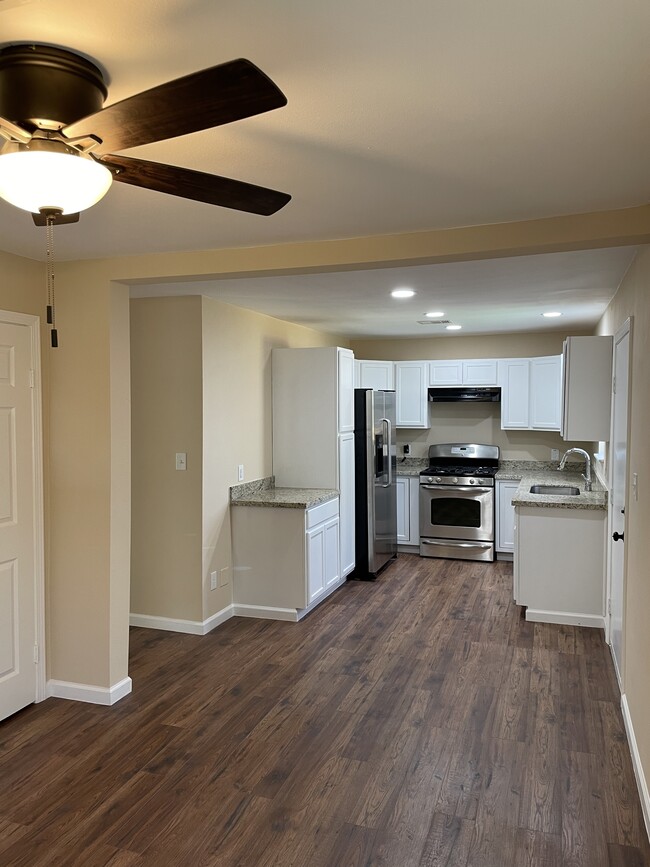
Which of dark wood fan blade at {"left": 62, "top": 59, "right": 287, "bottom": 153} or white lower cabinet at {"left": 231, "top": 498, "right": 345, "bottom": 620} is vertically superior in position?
dark wood fan blade at {"left": 62, "top": 59, "right": 287, "bottom": 153}

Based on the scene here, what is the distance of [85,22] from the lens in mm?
1289

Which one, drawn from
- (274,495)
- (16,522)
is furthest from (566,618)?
(16,522)

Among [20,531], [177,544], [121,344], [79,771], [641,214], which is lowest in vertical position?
[79,771]

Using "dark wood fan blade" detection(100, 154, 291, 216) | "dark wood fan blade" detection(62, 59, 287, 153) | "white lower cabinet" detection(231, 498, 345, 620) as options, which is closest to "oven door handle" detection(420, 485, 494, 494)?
"white lower cabinet" detection(231, 498, 345, 620)

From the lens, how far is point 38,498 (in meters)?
3.49

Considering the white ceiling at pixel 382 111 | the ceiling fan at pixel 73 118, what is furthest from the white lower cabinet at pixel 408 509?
the ceiling fan at pixel 73 118

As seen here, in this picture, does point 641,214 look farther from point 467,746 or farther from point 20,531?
point 20,531

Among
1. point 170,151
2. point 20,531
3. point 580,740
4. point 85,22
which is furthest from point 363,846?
point 85,22

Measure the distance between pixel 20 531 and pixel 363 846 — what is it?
87.4 inches

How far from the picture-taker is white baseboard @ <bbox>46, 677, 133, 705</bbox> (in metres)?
3.53

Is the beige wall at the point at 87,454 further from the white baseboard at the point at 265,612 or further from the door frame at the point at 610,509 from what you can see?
the door frame at the point at 610,509

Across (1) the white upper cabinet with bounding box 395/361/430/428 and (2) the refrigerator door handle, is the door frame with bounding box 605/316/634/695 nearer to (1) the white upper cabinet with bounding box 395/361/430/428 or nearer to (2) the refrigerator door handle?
(2) the refrigerator door handle

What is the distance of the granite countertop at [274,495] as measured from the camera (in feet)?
16.1

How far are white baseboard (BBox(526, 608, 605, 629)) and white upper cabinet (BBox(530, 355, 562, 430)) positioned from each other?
2.44 metres
